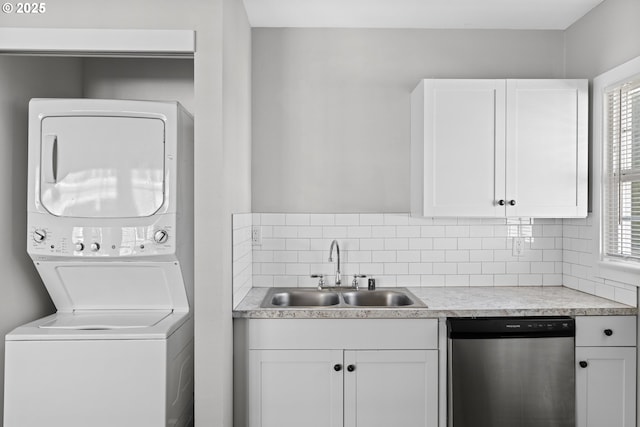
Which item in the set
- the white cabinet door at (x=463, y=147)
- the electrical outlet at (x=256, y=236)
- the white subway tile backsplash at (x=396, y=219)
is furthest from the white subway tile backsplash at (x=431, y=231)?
the electrical outlet at (x=256, y=236)

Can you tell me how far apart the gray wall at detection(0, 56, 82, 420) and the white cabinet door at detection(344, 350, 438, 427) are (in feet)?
5.45

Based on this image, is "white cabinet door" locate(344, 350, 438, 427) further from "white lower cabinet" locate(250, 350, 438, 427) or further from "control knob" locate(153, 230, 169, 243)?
"control knob" locate(153, 230, 169, 243)

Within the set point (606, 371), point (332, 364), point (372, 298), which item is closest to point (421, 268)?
point (372, 298)

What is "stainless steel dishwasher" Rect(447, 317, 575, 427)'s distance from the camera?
7.92ft

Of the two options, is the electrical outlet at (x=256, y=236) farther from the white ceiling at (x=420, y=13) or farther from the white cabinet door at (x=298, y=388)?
the white ceiling at (x=420, y=13)

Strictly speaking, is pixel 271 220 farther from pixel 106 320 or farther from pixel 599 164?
pixel 599 164

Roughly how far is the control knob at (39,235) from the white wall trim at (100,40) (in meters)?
0.84

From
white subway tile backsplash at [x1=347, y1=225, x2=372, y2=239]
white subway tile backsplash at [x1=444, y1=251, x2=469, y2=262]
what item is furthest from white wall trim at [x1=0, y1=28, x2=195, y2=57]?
white subway tile backsplash at [x1=444, y1=251, x2=469, y2=262]

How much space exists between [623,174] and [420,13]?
1.47 metres

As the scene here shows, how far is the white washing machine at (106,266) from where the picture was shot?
6.84 feet

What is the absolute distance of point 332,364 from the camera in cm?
247

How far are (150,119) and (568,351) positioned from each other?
2366 mm

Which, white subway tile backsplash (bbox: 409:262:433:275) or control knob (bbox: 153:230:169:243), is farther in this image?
white subway tile backsplash (bbox: 409:262:433:275)

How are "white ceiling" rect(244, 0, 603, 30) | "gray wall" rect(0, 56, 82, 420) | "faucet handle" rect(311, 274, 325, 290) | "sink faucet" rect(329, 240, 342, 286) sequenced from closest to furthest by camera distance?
"gray wall" rect(0, 56, 82, 420) → "white ceiling" rect(244, 0, 603, 30) → "sink faucet" rect(329, 240, 342, 286) → "faucet handle" rect(311, 274, 325, 290)
